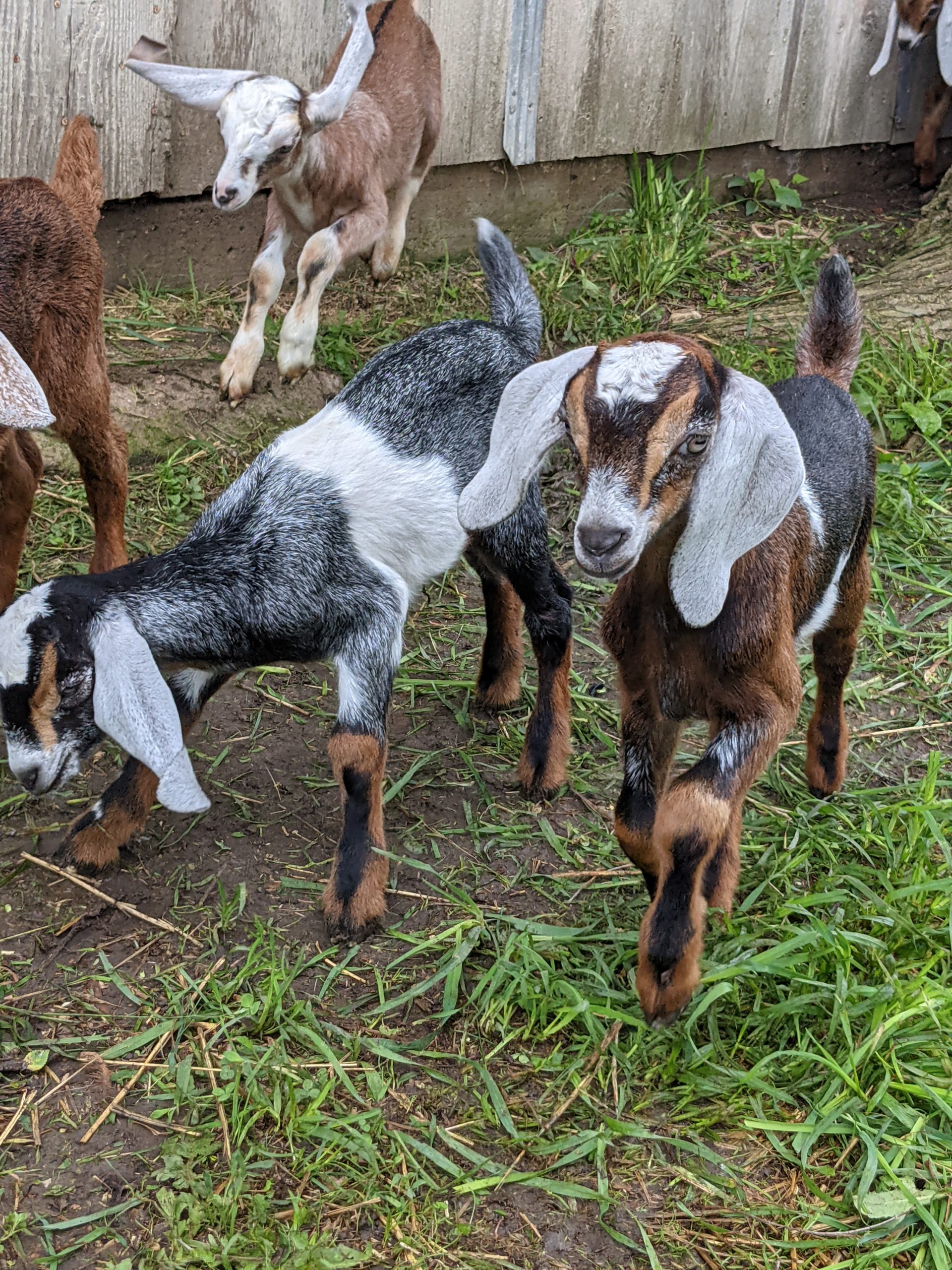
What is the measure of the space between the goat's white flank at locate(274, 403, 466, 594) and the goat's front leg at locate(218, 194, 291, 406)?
40.0 inches

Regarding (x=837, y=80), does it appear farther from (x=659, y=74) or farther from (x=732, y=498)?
(x=732, y=498)

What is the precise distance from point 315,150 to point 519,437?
244cm

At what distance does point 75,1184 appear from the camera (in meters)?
2.46

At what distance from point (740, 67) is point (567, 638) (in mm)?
4215

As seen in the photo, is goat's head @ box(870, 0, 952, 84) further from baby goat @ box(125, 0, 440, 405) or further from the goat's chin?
the goat's chin

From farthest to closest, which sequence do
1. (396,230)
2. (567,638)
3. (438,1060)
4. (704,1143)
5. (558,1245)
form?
(396,230)
(567,638)
(438,1060)
(704,1143)
(558,1245)

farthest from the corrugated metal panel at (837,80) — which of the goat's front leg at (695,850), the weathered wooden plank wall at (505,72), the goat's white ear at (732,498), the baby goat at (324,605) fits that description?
the goat's front leg at (695,850)

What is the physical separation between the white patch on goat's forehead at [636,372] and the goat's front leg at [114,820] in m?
1.41

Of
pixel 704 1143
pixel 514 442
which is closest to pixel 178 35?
pixel 514 442

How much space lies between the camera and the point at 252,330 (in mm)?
4531

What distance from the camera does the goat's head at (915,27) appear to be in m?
6.64

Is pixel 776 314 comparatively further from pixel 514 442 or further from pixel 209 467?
pixel 514 442

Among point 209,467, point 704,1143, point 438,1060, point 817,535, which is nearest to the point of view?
point 704,1143

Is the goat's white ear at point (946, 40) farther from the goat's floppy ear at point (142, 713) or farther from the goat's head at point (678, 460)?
the goat's floppy ear at point (142, 713)
